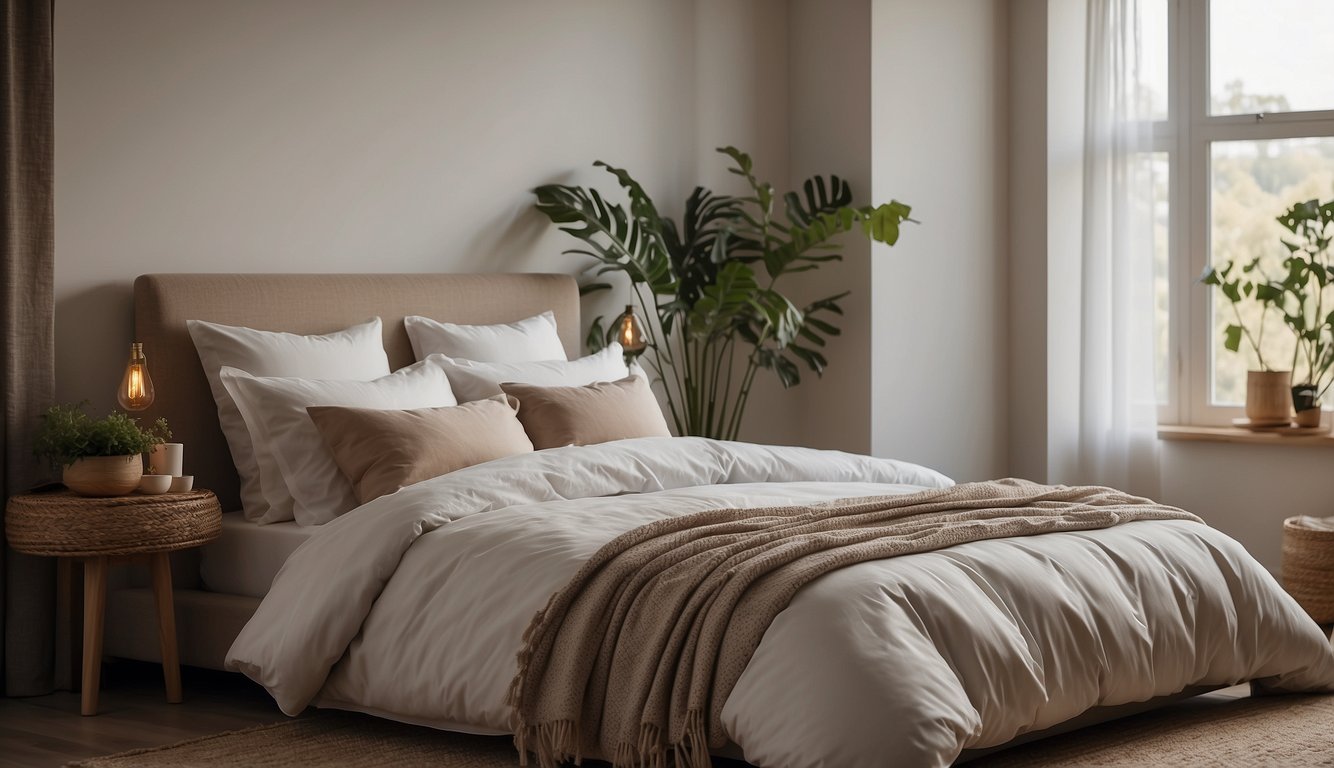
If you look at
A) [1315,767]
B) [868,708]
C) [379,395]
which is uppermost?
[379,395]

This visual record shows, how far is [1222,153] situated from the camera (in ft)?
21.9

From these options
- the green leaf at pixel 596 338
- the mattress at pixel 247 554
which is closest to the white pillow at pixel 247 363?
the mattress at pixel 247 554

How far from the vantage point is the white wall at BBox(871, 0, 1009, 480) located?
634 cm

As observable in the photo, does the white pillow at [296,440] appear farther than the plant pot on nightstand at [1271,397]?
No

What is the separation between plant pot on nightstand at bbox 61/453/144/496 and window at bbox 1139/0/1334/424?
15.1ft

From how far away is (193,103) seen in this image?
4531mm

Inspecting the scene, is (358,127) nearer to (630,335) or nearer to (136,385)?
(630,335)

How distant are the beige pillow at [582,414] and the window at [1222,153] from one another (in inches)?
118

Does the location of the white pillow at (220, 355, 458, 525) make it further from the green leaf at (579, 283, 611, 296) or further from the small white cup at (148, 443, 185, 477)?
the green leaf at (579, 283, 611, 296)

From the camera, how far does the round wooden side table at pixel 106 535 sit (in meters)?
3.71

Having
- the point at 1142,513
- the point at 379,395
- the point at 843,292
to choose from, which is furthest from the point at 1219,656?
the point at 843,292

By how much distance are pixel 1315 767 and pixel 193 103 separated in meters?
3.48

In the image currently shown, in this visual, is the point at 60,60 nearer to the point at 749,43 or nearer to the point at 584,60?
the point at 584,60

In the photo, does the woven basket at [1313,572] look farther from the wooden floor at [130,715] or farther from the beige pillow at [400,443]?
Answer: the beige pillow at [400,443]
